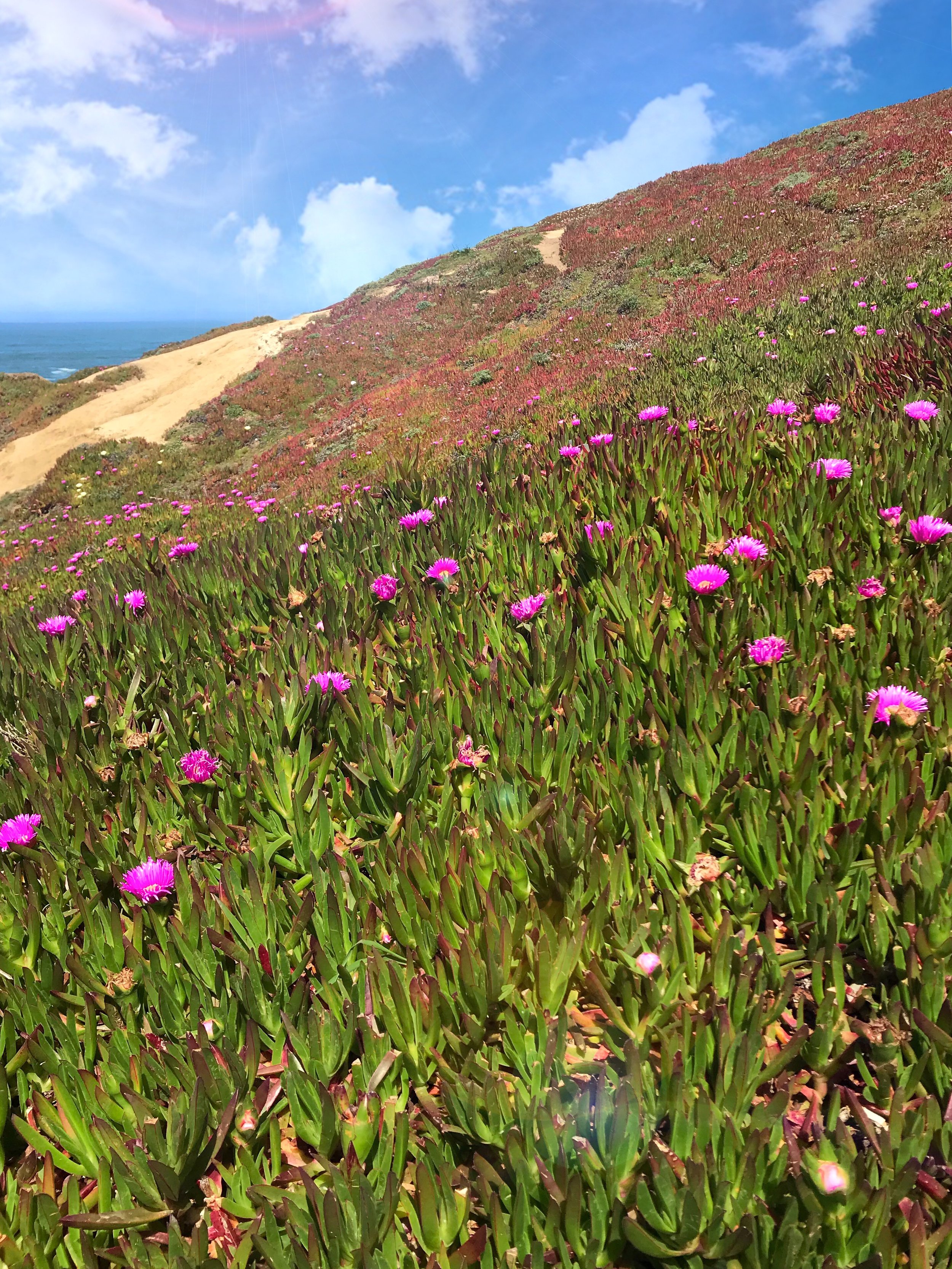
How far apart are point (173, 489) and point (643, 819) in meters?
19.2

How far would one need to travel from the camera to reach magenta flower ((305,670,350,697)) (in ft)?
7.36

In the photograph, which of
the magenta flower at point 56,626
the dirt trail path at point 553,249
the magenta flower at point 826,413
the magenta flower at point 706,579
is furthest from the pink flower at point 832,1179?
the dirt trail path at point 553,249

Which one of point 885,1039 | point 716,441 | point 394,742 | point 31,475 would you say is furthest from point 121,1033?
point 31,475

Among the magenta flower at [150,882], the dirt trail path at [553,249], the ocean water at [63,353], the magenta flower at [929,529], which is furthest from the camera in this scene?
the ocean water at [63,353]

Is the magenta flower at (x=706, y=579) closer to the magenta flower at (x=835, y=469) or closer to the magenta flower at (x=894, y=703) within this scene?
the magenta flower at (x=894, y=703)

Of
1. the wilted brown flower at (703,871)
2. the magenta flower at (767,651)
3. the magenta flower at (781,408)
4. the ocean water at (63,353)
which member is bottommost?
the wilted brown flower at (703,871)

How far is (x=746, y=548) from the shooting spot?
2.43 m

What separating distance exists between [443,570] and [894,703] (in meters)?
Result: 1.74

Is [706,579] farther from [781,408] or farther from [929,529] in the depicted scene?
[781,408]

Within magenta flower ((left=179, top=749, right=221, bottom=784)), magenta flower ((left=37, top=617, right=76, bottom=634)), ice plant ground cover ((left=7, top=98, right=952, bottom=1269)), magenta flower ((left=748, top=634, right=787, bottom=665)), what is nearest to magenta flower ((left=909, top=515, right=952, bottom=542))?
ice plant ground cover ((left=7, top=98, right=952, bottom=1269))

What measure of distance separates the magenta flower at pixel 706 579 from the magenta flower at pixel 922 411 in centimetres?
171

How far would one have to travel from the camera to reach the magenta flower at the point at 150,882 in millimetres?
1620

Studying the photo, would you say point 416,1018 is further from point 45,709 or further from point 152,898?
→ point 45,709

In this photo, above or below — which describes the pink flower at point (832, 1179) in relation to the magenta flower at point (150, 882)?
below
